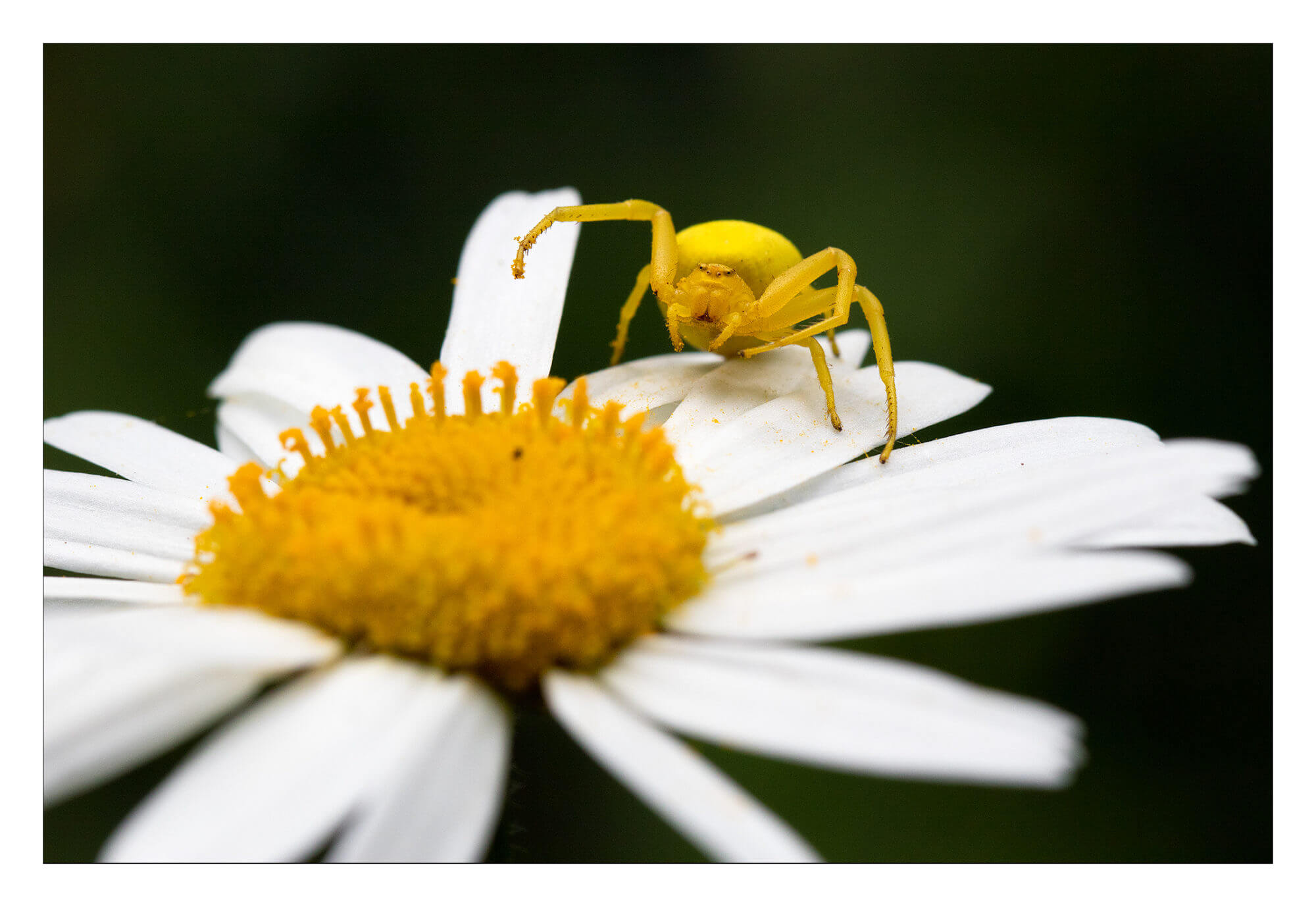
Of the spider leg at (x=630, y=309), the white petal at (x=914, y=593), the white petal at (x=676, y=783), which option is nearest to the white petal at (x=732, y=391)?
the spider leg at (x=630, y=309)

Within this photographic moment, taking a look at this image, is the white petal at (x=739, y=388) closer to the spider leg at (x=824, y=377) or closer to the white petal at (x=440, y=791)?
the spider leg at (x=824, y=377)

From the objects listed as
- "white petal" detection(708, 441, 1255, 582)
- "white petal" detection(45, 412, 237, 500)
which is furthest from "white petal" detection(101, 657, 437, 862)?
"white petal" detection(45, 412, 237, 500)

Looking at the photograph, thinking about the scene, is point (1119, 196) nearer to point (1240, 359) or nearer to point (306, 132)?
point (1240, 359)

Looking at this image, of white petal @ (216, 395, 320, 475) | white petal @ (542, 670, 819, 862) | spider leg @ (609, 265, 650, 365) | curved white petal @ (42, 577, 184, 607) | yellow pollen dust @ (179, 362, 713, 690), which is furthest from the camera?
spider leg @ (609, 265, 650, 365)

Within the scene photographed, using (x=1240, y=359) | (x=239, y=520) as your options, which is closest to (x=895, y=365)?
(x=1240, y=359)

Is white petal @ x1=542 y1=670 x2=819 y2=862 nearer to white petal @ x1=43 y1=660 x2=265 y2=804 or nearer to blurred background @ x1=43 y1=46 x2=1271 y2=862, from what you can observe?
white petal @ x1=43 y1=660 x2=265 y2=804

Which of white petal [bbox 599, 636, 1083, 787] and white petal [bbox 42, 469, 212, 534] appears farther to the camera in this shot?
white petal [bbox 42, 469, 212, 534]
